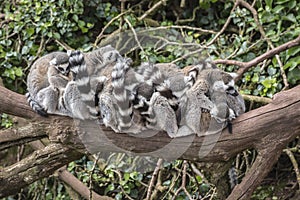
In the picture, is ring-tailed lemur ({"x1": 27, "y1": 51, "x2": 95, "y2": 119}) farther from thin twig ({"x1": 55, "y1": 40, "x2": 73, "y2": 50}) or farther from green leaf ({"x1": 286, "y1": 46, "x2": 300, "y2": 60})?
green leaf ({"x1": 286, "y1": 46, "x2": 300, "y2": 60})

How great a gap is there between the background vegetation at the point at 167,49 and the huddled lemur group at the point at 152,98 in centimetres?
130

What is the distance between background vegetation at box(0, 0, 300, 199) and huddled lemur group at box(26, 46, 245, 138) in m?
1.30

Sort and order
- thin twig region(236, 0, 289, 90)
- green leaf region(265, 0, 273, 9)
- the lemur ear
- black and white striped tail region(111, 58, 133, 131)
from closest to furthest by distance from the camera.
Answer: black and white striped tail region(111, 58, 133, 131)
the lemur ear
thin twig region(236, 0, 289, 90)
green leaf region(265, 0, 273, 9)

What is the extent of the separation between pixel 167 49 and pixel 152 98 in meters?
2.24

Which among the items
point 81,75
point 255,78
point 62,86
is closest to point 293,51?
point 255,78

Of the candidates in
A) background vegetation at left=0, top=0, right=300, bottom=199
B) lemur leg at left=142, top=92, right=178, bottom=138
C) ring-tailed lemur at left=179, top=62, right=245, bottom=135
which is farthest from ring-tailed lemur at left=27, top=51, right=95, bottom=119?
background vegetation at left=0, top=0, right=300, bottom=199

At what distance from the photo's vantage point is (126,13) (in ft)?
17.7

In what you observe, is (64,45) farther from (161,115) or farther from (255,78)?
(161,115)

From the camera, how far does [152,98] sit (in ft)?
9.69

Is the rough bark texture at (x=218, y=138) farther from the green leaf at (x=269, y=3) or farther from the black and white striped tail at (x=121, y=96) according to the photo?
the green leaf at (x=269, y=3)

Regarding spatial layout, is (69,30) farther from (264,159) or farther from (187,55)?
(264,159)

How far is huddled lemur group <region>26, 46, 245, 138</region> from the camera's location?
9.58ft

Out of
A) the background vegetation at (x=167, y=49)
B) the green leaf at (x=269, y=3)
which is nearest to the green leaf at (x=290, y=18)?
the background vegetation at (x=167, y=49)

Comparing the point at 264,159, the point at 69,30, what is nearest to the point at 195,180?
the point at 264,159
